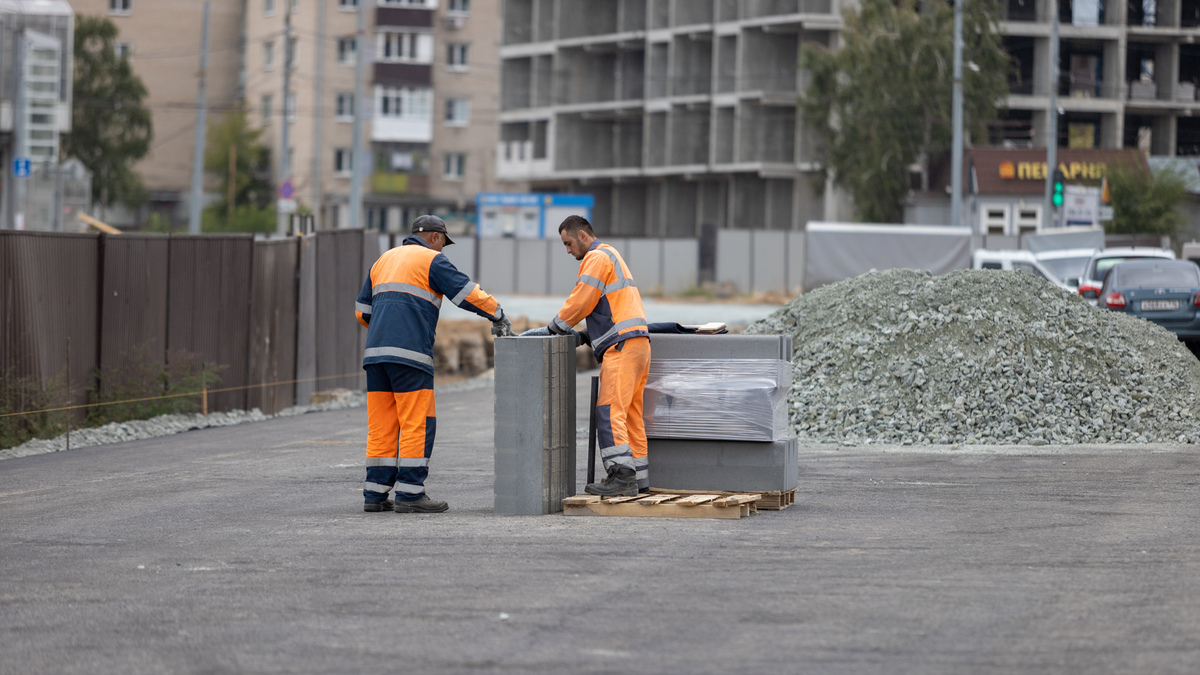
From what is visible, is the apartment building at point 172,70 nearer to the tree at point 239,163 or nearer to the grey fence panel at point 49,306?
the tree at point 239,163

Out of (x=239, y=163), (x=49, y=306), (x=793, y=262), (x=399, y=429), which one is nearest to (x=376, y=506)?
(x=399, y=429)

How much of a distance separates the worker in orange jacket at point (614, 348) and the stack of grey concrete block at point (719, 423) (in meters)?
0.30

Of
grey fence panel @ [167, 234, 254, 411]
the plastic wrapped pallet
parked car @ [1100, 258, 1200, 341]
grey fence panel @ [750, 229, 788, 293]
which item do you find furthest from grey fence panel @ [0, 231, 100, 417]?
grey fence panel @ [750, 229, 788, 293]

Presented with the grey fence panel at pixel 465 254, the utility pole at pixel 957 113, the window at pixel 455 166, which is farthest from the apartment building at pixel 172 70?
the utility pole at pixel 957 113

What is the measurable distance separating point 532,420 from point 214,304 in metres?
8.71

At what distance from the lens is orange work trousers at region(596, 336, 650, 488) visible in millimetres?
9906

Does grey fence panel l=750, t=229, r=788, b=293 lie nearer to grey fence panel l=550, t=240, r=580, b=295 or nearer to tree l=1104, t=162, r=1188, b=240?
grey fence panel l=550, t=240, r=580, b=295

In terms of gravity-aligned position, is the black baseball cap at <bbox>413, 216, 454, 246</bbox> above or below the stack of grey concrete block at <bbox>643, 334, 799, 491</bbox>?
above

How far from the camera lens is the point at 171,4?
83500 mm

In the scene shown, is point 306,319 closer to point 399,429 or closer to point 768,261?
point 399,429

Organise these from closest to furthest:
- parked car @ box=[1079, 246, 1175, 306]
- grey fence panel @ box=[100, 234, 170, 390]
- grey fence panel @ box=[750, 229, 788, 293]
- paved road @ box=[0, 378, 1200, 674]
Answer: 1. paved road @ box=[0, 378, 1200, 674]
2. grey fence panel @ box=[100, 234, 170, 390]
3. parked car @ box=[1079, 246, 1175, 306]
4. grey fence panel @ box=[750, 229, 788, 293]

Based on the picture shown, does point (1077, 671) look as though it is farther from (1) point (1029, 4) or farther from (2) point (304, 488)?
(1) point (1029, 4)

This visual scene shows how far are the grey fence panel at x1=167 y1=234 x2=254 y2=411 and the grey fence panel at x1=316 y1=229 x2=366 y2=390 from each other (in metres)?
2.11

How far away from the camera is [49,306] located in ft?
49.2
